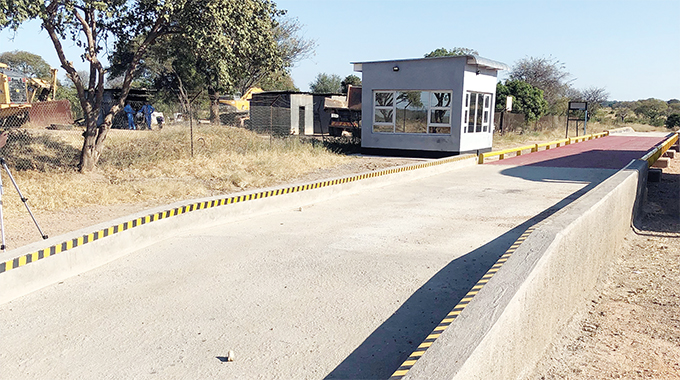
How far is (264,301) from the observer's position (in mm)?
5918

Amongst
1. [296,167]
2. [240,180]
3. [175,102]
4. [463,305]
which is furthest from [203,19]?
[175,102]

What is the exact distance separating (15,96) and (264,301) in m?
24.2

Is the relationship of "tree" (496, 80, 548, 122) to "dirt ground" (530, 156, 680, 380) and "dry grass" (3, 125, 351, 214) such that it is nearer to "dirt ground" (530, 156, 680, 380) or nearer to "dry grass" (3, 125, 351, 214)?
"dry grass" (3, 125, 351, 214)

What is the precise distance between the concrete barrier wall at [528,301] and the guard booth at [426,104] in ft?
43.8

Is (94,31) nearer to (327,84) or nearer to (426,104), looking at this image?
(426,104)

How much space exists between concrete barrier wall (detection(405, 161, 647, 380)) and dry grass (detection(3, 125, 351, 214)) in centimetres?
808

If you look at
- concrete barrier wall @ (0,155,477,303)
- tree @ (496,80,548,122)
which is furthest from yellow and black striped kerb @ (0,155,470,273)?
tree @ (496,80,548,122)

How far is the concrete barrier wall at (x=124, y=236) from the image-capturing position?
6074mm

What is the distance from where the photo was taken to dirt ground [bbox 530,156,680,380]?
15.9 feet

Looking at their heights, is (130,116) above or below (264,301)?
above

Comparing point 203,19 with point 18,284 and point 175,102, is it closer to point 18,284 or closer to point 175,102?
point 18,284

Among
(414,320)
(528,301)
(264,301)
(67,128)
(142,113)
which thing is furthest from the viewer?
(142,113)

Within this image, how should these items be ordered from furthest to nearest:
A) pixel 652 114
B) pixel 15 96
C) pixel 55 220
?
1. pixel 652 114
2. pixel 15 96
3. pixel 55 220

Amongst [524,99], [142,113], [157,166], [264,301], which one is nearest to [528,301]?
[264,301]
